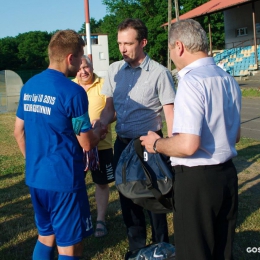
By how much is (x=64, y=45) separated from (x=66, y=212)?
1120 mm

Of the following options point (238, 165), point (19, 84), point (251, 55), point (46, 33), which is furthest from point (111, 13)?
point (238, 165)

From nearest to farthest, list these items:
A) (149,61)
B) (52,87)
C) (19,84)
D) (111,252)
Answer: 1. (52,87)
2. (149,61)
3. (111,252)
4. (19,84)

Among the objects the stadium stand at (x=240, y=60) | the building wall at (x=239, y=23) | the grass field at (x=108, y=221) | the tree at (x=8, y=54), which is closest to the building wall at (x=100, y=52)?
the building wall at (x=239, y=23)

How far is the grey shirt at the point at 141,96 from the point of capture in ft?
11.7

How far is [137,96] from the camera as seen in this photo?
3592 mm

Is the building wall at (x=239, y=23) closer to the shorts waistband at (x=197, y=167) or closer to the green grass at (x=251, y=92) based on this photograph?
the green grass at (x=251, y=92)

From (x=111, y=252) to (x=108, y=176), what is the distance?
2.93 feet

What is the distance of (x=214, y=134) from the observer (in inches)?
96.3

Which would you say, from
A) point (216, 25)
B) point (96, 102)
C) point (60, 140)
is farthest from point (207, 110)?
point (216, 25)

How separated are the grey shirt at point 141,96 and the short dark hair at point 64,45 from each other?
0.93 meters

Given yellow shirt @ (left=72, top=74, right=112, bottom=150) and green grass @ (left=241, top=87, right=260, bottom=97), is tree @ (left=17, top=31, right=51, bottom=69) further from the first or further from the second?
yellow shirt @ (left=72, top=74, right=112, bottom=150)

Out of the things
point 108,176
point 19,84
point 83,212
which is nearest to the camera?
point 83,212

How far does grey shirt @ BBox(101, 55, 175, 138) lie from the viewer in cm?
355

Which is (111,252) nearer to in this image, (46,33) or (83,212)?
(83,212)
